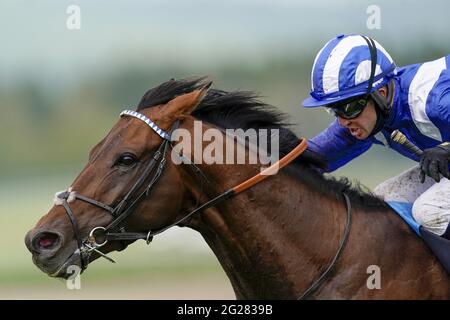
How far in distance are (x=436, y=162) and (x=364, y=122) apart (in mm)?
460

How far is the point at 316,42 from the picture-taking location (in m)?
15.5

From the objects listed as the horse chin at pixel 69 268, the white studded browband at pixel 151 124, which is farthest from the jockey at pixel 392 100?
the horse chin at pixel 69 268

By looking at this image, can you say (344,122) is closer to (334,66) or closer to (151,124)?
(334,66)

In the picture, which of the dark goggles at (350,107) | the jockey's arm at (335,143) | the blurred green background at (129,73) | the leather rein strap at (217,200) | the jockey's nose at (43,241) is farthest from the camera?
the blurred green background at (129,73)

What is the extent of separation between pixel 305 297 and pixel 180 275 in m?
8.10

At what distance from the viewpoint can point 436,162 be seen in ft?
12.1

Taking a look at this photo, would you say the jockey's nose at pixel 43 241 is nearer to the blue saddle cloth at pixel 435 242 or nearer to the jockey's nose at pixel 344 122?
the jockey's nose at pixel 344 122

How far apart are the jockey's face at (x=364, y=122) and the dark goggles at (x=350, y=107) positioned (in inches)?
1.0

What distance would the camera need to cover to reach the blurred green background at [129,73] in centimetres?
1246

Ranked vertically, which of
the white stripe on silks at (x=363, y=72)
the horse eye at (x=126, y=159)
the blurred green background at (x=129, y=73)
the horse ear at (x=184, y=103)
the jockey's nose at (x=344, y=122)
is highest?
the white stripe on silks at (x=363, y=72)

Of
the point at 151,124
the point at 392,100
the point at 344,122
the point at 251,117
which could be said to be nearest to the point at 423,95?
the point at 392,100

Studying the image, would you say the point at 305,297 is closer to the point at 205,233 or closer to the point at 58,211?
the point at 205,233
